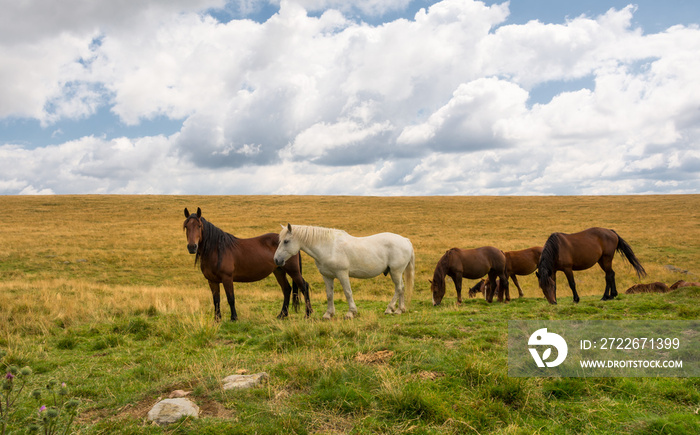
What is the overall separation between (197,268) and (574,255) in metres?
20.0

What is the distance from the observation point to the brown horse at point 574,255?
456 inches

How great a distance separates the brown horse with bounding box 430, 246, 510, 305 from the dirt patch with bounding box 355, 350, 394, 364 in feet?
21.8

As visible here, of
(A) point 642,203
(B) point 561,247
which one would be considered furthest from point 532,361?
(A) point 642,203

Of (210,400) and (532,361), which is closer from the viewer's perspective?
(210,400)

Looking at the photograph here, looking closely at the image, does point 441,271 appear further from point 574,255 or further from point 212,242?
point 212,242

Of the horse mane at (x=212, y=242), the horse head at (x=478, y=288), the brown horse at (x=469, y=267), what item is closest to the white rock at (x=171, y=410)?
the horse mane at (x=212, y=242)

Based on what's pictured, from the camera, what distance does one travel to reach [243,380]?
→ 197 inches

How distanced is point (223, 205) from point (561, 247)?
5671cm

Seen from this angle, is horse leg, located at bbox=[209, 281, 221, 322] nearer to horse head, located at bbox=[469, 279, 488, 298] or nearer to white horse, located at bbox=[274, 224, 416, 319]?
white horse, located at bbox=[274, 224, 416, 319]

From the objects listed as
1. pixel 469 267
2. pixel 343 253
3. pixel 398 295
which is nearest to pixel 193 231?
pixel 343 253

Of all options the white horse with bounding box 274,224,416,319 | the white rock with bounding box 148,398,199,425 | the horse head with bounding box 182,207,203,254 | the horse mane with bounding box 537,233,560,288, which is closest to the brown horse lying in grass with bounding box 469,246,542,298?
the horse mane with bounding box 537,233,560,288

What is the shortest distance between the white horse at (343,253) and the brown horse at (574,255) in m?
4.30

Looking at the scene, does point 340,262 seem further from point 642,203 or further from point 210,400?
point 642,203

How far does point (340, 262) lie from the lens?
955 cm
